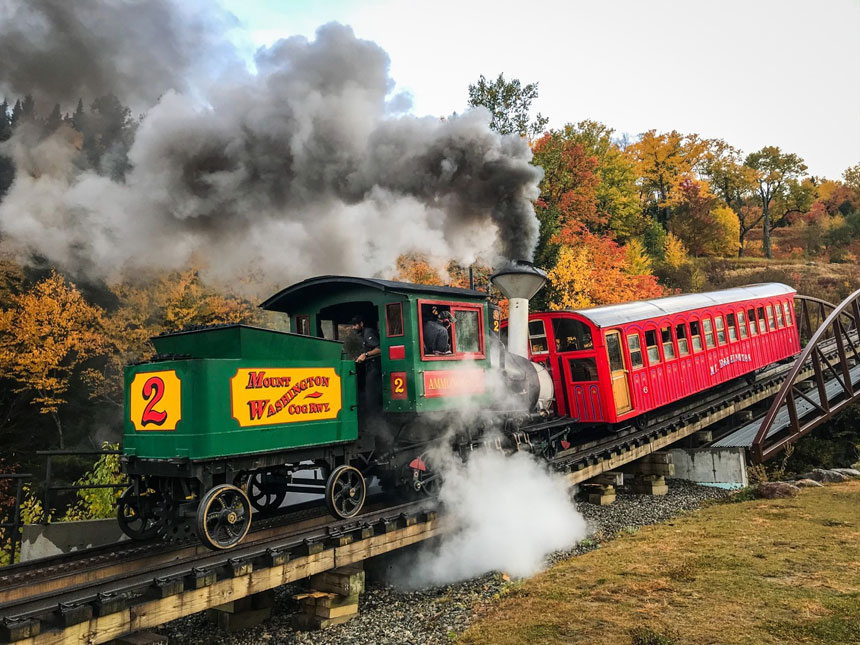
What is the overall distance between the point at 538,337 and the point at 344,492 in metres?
6.09

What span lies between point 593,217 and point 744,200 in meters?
36.4

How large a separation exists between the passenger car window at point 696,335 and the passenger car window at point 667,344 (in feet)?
2.94

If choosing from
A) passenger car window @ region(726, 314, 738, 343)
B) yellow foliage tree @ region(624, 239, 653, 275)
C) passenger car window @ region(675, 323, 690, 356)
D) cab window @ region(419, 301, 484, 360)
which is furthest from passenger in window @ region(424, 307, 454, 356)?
yellow foliage tree @ region(624, 239, 653, 275)

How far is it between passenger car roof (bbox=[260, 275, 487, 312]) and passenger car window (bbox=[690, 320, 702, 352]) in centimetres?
699

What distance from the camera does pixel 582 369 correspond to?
11.5 metres

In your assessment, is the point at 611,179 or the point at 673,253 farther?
the point at 673,253

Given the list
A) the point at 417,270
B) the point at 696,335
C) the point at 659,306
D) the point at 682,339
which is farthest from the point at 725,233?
the point at 659,306

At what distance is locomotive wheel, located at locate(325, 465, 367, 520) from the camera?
23.6 ft

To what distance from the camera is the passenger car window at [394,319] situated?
7805 millimetres

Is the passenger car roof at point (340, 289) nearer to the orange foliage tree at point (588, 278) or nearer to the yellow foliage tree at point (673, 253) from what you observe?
the orange foliage tree at point (588, 278)

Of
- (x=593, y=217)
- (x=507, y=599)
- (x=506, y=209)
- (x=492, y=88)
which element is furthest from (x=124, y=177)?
(x=593, y=217)

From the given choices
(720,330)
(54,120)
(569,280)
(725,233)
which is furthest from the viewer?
(725,233)

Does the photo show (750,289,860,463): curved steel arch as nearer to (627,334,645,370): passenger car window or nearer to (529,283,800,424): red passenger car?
(529,283,800,424): red passenger car

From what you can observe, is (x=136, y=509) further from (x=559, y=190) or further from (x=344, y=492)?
(x=559, y=190)
